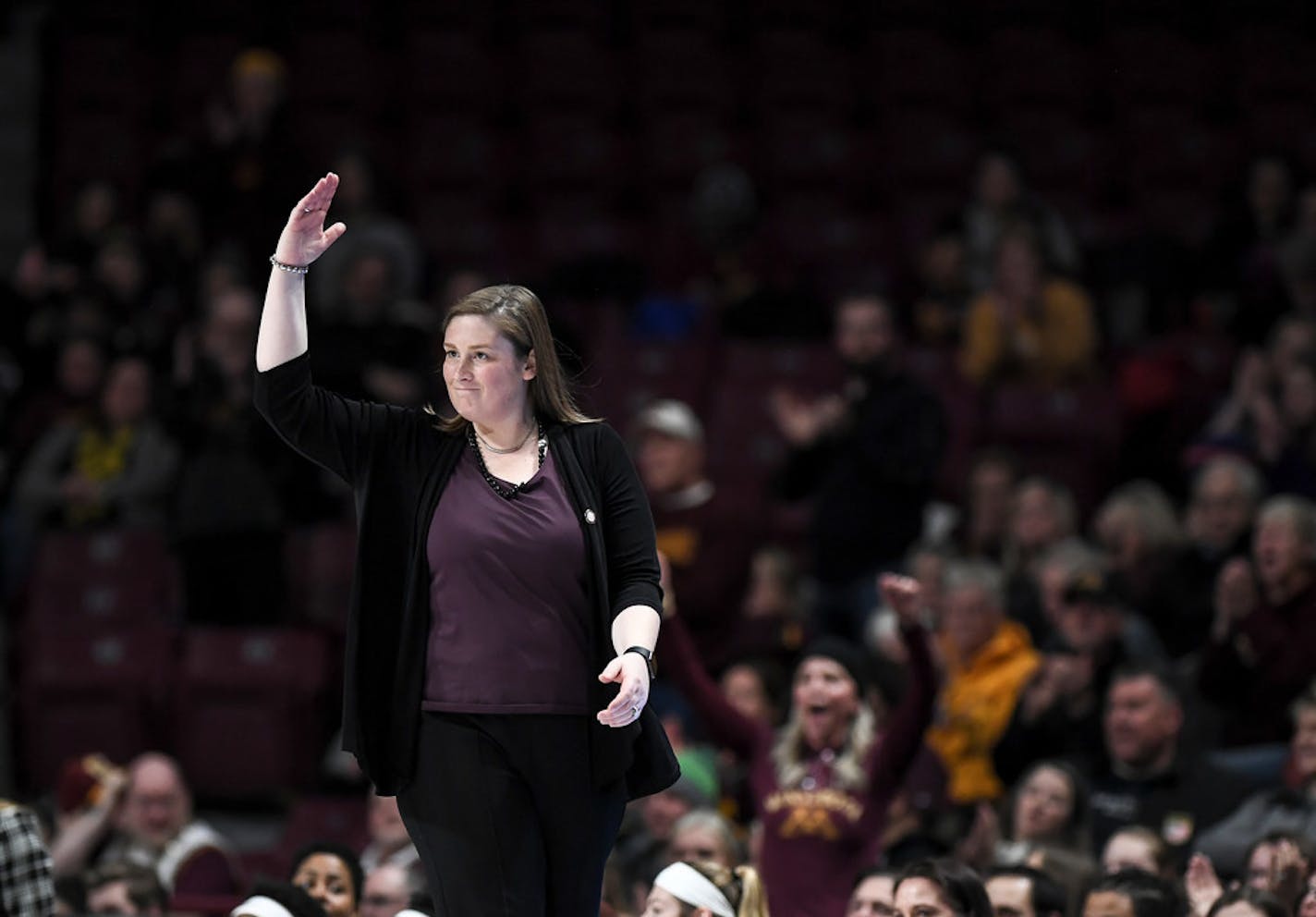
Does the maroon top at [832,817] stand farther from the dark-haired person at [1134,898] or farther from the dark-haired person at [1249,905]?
the dark-haired person at [1249,905]

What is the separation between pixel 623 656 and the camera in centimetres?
317

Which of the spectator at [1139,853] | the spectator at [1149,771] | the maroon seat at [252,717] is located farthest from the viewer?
the maroon seat at [252,717]

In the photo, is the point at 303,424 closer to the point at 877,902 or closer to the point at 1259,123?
the point at 877,902

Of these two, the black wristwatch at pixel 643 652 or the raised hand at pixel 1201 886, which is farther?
the raised hand at pixel 1201 886

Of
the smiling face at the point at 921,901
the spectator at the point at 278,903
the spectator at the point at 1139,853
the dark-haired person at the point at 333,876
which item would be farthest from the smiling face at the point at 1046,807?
the spectator at the point at 278,903

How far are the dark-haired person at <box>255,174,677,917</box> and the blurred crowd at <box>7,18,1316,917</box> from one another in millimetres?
1462

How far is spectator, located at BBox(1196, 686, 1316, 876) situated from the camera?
573 centimetres

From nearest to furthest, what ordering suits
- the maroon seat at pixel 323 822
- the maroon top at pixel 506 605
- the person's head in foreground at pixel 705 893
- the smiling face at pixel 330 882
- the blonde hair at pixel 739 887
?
1. the maroon top at pixel 506 605
2. the person's head in foreground at pixel 705 893
3. the blonde hair at pixel 739 887
4. the smiling face at pixel 330 882
5. the maroon seat at pixel 323 822

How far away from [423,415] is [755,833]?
3.04 metres

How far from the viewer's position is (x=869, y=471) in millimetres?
7648

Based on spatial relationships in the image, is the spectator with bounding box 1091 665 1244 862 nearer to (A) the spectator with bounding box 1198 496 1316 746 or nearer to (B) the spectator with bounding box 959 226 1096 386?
(A) the spectator with bounding box 1198 496 1316 746

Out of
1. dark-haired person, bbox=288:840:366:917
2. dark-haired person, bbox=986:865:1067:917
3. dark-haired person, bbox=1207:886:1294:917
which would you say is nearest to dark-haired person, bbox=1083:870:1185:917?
dark-haired person, bbox=986:865:1067:917

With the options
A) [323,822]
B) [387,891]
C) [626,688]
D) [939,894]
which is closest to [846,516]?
[323,822]

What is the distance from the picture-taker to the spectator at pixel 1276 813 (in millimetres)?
5734
